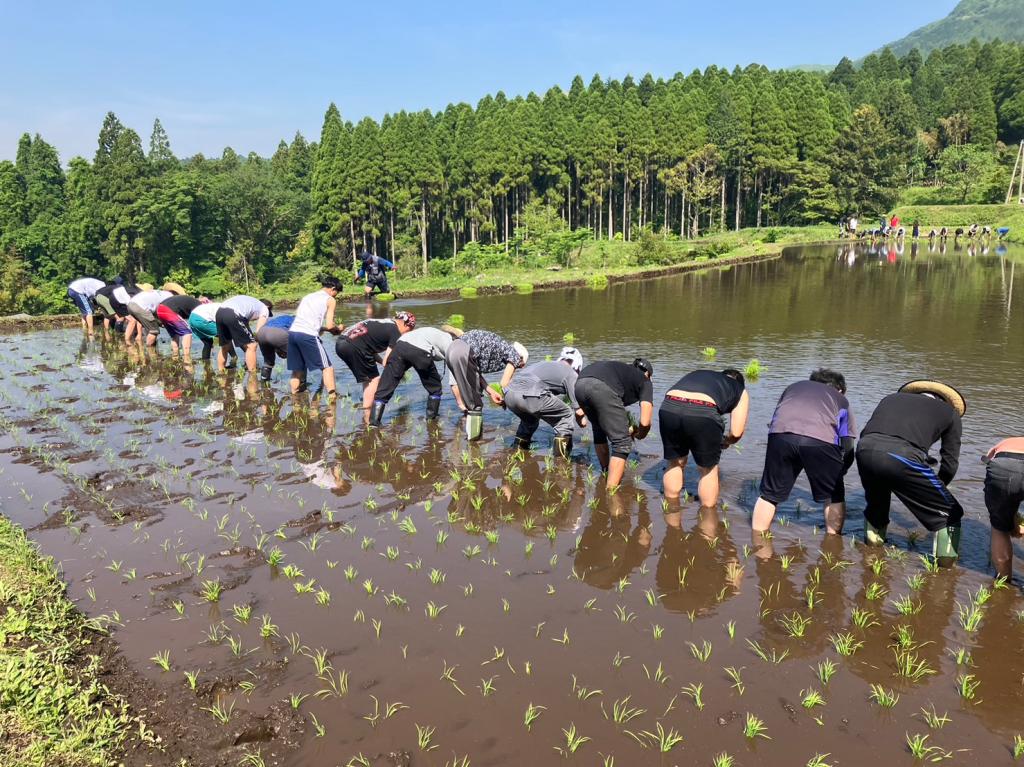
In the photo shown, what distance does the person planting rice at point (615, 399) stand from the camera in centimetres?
639

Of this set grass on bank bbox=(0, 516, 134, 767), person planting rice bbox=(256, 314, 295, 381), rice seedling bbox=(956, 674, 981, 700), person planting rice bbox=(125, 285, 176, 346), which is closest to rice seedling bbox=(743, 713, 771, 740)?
rice seedling bbox=(956, 674, 981, 700)

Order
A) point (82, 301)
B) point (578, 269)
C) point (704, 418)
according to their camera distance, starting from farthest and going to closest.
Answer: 1. point (578, 269)
2. point (82, 301)
3. point (704, 418)

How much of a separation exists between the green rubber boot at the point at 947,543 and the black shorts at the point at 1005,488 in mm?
269

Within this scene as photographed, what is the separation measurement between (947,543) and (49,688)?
590 centimetres

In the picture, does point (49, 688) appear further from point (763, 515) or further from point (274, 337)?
point (274, 337)

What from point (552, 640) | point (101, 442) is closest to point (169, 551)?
point (552, 640)

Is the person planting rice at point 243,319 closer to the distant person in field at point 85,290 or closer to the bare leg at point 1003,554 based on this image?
the distant person in field at point 85,290

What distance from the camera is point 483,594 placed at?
15.4ft

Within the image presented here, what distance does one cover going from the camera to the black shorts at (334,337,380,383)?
9.63 metres

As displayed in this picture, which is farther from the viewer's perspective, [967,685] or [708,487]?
[708,487]

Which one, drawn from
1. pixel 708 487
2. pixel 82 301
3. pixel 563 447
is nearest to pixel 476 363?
pixel 563 447

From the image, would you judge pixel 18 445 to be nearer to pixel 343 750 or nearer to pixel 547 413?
pixel 547 413

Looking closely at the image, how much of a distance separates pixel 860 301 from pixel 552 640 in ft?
61.6

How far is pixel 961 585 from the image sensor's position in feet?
15.1
